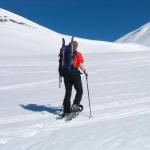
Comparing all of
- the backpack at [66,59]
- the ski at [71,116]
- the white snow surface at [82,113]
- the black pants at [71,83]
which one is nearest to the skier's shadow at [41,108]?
the white snow surface at [82,113]

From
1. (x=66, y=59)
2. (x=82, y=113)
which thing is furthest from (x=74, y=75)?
(x=82, y=113)

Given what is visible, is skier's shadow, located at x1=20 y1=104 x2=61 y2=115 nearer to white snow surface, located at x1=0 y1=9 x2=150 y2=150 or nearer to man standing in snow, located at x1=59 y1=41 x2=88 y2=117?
white snow surface, located at x1=0 y1=9 x2=150 y2=150

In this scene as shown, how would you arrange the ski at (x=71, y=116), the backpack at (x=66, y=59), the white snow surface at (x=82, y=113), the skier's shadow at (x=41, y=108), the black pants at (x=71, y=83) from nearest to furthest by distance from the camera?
1. the white snow surface at (x=82, y=113)
2. the ski at (x=71, y=116)
3. the backpack at (x=66, y=59)
4. the black pants at (x=71, y=83)
5. the skier's shadow at (x=41, y=108)

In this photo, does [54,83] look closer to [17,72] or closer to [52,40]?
[17,72]

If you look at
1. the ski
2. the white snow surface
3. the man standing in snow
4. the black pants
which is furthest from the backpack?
the white snow surface

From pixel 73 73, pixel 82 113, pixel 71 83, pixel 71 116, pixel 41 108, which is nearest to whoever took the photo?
pixel 71 116

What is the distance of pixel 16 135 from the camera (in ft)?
31.1

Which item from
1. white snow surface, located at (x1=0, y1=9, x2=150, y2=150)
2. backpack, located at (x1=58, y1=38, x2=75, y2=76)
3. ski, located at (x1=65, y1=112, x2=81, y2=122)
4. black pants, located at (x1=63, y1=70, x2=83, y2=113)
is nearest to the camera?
white snow surface, located at (x1=0, y1=9, x2=150, y2=150)

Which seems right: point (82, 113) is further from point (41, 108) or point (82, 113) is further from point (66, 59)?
point (41, 108)

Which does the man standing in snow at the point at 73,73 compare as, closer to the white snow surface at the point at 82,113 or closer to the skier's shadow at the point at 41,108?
the white snow surface at the point at 82,113

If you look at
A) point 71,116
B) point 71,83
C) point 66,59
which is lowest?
point 71,116

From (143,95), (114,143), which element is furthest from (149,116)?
(143,95)

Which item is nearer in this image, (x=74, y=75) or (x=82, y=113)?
(x=74, y=75)

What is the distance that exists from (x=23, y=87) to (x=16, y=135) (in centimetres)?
856
